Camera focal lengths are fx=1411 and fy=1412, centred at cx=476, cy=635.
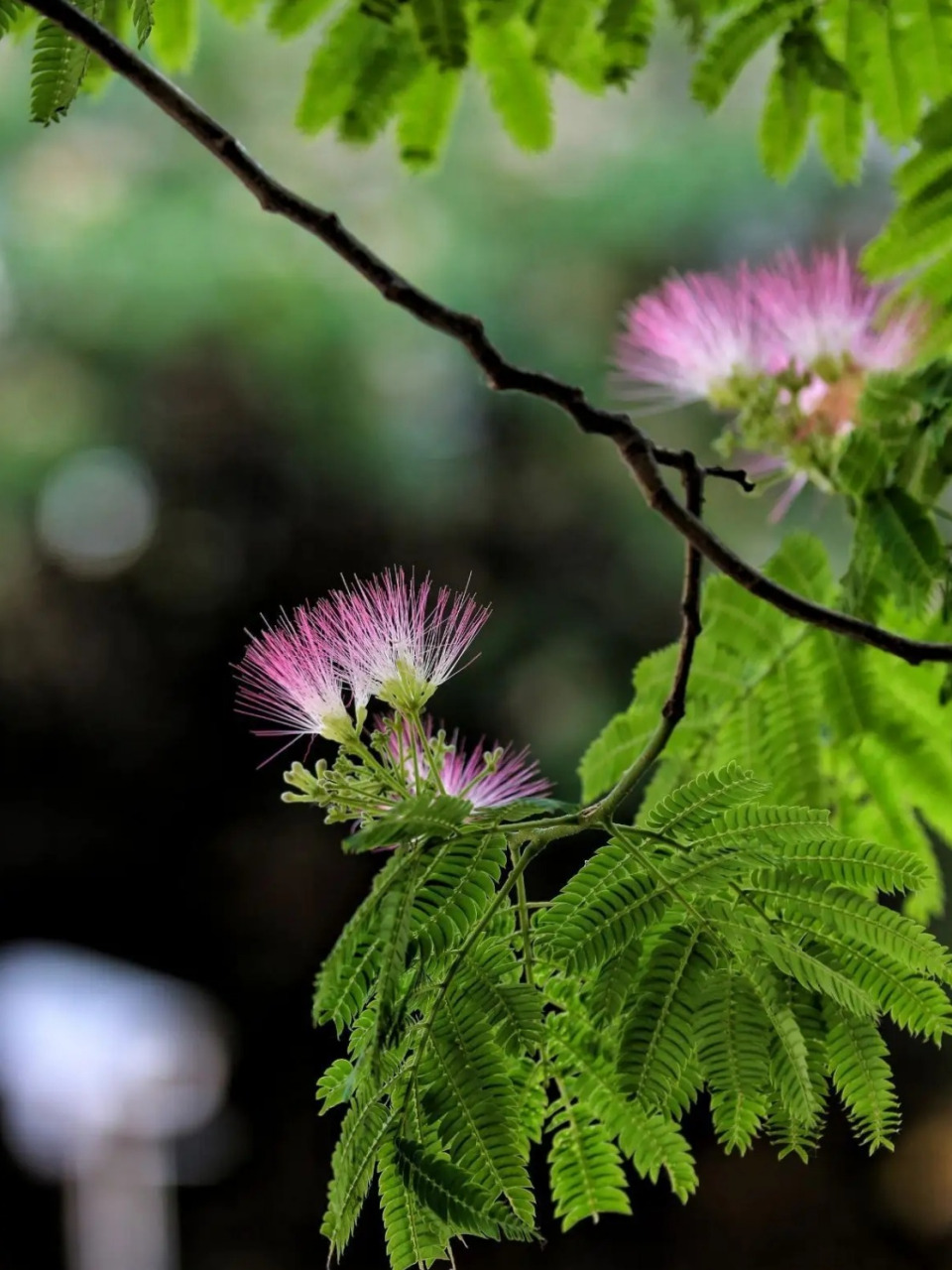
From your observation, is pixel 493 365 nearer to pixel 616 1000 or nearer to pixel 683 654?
pixel 683 654

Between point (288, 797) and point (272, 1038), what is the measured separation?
275cm

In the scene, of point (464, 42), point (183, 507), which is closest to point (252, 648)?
point (464, 42)

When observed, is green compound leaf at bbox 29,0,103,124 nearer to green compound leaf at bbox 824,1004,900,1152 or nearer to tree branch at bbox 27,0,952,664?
tree branch at bbox 27,0,952,664

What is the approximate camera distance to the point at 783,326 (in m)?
0.91

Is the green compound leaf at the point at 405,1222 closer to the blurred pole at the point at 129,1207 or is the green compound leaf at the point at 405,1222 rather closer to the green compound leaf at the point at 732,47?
the green compound leaf at the point at 732,47

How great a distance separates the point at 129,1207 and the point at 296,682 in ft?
9.45

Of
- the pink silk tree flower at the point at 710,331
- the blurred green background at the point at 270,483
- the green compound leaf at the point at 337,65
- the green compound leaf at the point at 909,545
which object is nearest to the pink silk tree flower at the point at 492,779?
the green compound leaf at the point at 909,545

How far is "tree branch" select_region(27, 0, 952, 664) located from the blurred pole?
289cm

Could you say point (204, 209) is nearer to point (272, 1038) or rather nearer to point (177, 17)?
point (272, 1038)

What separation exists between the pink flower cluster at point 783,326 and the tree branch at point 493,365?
0.36 metres

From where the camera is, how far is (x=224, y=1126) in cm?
308

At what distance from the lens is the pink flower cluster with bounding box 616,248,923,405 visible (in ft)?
2.95

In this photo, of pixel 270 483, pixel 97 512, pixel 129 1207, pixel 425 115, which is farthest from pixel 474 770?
pixel 129 1207

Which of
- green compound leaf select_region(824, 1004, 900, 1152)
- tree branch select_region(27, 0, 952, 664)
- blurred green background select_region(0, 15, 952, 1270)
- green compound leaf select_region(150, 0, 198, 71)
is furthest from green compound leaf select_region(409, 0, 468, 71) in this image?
blurred green background select_region(0, 15, 952, 1270)
